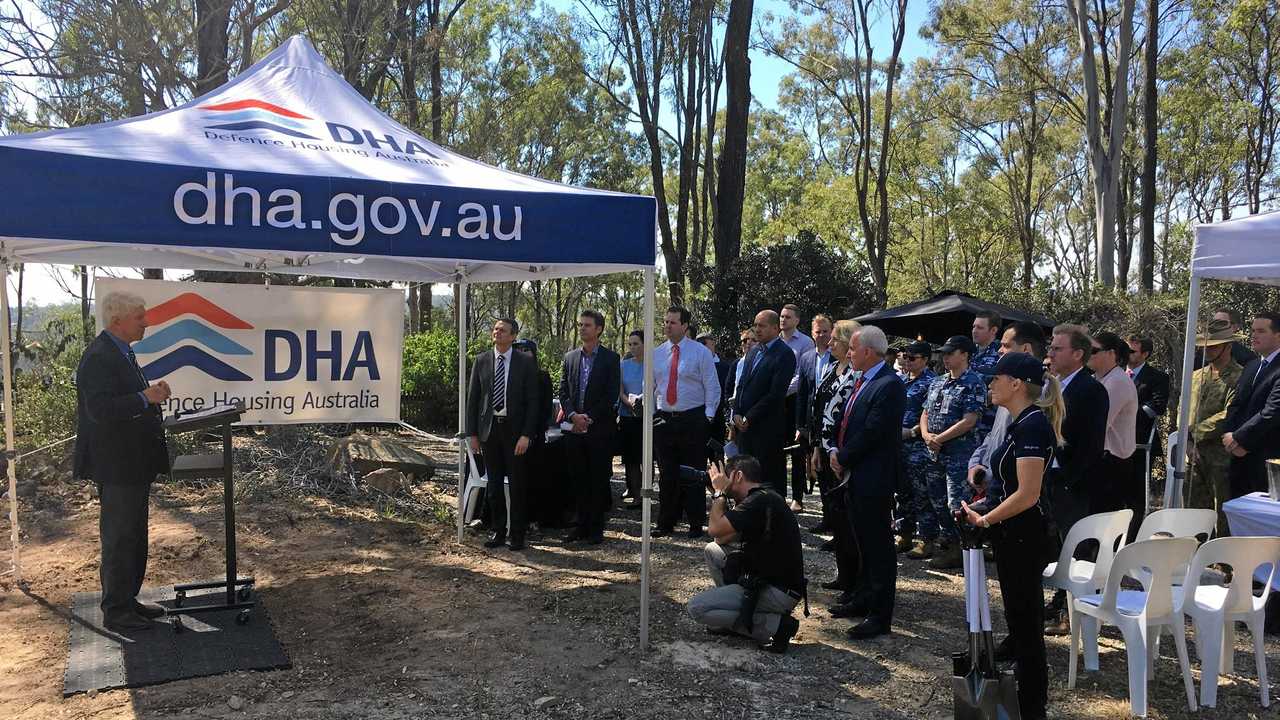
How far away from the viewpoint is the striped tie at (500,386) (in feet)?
21.9

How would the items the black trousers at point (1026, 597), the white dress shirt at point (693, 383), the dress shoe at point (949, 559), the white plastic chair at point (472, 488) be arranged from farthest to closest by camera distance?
the white dress shirt at point (693, 383), the white plastic chair at point (472, 488), the dress shoe at point (949, 559), the black trousers at point (1026, 597)

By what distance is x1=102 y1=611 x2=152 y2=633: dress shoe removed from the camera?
15.5 feet

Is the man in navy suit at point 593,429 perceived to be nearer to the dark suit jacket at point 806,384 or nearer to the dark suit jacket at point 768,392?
the dark suit jacket at point 768,392

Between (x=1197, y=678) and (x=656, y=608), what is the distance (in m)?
2.95

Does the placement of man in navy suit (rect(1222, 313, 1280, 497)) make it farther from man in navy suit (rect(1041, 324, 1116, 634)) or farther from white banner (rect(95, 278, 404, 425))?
white banner (rect(95, 278, 404, 425))

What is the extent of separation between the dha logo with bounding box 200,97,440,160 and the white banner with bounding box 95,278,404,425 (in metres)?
1.42

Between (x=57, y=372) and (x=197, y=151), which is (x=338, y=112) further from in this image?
(x=57, y=372)

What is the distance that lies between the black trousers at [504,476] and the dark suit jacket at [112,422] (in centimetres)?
256

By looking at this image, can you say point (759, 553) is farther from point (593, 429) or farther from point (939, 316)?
point (939, 316)

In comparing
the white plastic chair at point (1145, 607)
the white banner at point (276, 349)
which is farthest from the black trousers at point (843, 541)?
the white banner at point (276, 349)

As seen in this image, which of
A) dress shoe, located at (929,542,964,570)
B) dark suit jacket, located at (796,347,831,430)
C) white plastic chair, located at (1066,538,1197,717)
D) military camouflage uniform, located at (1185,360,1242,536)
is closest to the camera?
white plastic chair, located at (1066,538,1197,717)

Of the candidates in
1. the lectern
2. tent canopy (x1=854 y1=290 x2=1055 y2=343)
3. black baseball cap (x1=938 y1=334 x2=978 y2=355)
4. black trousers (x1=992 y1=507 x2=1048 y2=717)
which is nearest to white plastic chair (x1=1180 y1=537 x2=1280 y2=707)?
black trousers (x1=992 y1=507 x2=1048 y2=717)

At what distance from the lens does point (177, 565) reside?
617 cm

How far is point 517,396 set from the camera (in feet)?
21.8
